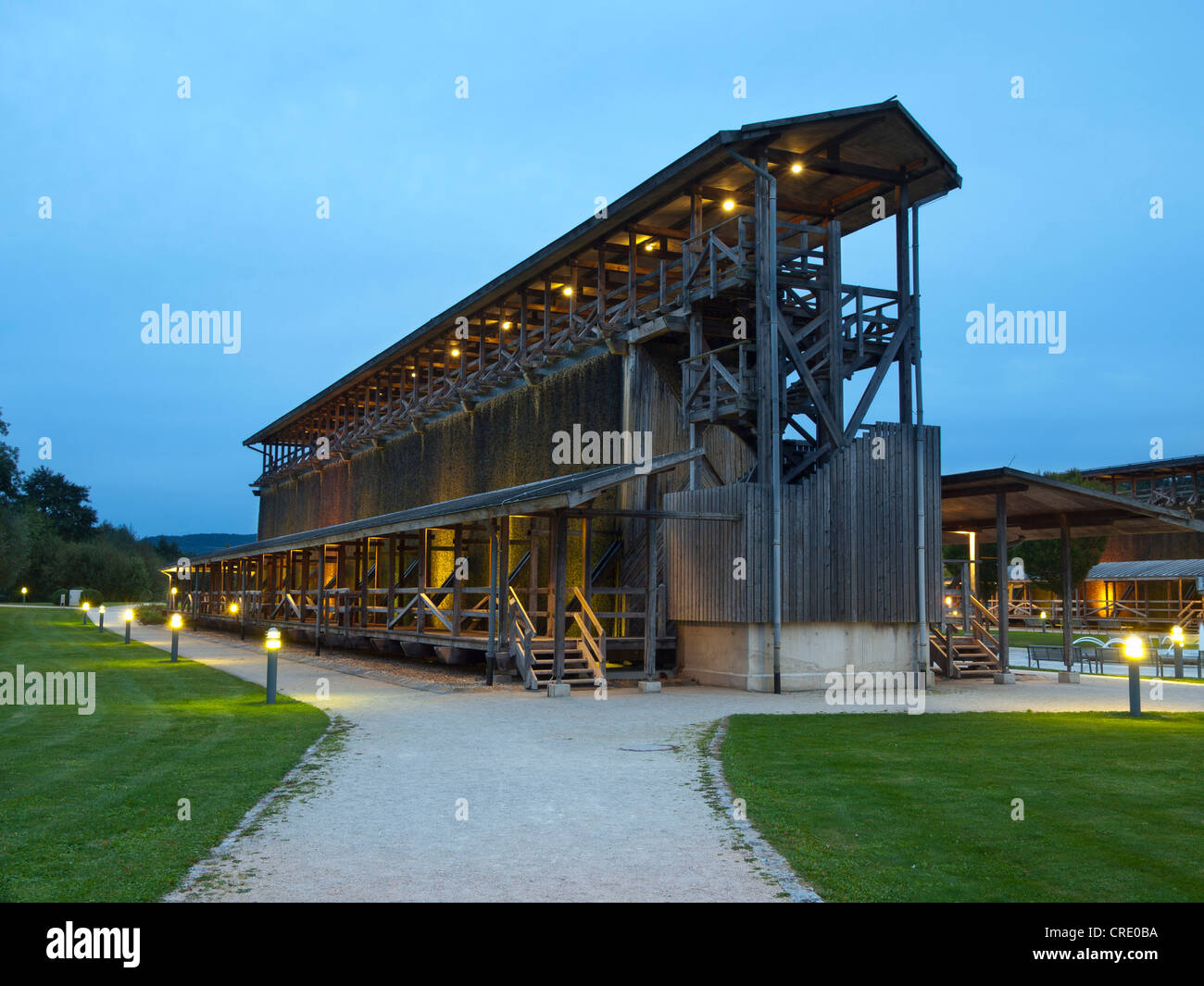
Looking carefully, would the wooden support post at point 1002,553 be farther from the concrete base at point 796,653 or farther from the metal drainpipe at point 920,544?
the concrete base at point 796,653

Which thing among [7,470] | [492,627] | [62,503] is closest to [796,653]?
[492,627]

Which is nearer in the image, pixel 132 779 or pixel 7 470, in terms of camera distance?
pixel 132 779

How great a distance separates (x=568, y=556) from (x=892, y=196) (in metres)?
10.6

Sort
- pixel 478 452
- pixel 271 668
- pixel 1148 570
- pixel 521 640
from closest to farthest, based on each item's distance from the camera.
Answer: pixel 271 668 → pixel 521 640 → pixel 478 452 → pixel 1148 570

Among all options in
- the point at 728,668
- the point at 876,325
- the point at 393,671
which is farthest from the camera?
the point at 393,671

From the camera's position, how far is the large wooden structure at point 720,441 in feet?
61.3

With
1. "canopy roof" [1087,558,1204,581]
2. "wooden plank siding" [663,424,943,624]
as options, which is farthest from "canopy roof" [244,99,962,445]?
"canopy roof" [1087,558,1204,581]

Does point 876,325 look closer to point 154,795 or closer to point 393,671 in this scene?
point 393,671

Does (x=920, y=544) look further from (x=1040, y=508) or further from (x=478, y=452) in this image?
(x=478, y=452)

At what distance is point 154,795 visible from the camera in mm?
8102

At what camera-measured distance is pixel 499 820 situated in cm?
754

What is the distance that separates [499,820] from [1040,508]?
1873 centimetres

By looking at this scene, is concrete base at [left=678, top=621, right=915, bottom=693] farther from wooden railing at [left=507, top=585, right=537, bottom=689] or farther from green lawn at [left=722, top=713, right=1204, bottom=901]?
green lawn at [left=722, top=713, right=1204, bottom=901]
